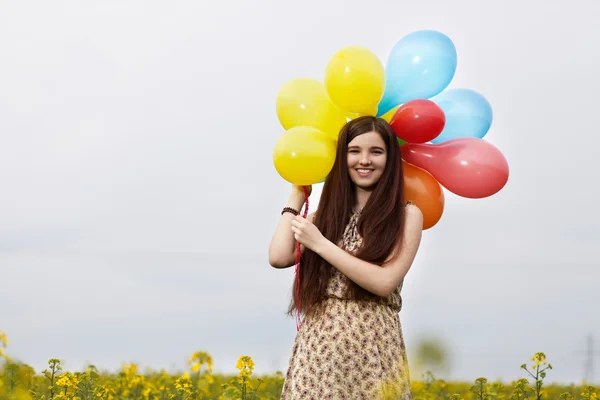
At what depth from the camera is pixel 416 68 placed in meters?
3.44

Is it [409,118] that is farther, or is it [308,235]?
[409,118]

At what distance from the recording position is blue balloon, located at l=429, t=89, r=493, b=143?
3.59m

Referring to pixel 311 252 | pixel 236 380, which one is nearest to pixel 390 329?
pixel 311 252

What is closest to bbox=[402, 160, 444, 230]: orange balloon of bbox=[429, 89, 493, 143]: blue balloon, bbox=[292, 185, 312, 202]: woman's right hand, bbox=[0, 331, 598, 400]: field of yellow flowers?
bbox=[429, 89, 493, 143]: blue balloon

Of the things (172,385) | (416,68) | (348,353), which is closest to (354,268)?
(348,353)

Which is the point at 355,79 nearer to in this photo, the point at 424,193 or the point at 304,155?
the point at 304,155

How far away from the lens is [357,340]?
3.01 meters

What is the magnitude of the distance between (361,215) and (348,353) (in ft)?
1.92

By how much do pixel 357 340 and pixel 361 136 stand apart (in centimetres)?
86

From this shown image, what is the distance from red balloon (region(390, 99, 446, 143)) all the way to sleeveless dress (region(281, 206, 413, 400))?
524 mm

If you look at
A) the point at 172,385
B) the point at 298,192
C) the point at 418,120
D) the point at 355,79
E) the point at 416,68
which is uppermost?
the point at 416,68

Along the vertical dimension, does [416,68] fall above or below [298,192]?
above

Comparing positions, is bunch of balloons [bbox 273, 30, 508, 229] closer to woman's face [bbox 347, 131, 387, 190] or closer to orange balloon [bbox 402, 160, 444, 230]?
orange balloon [bbox 402, 160, 444, 230]

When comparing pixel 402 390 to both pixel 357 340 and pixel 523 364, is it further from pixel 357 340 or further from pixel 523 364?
pixel 523 364
